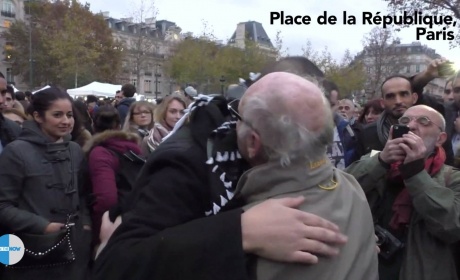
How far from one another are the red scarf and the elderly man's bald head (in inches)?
67.0

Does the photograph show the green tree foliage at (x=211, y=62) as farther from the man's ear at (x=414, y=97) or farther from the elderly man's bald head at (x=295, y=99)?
the elderly man's bald head at (x=295, y=99)

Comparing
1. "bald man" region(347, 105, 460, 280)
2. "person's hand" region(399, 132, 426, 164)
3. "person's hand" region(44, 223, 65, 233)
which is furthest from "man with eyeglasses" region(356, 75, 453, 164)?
"person's hand" region(44, 223, 65, 233)

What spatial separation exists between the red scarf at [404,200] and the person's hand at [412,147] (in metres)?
0.23

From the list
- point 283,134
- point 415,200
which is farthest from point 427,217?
point 283,134

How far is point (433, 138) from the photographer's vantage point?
3.04m

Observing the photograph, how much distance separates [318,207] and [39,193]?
2704 mm

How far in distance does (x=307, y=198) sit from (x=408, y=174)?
4.93ft

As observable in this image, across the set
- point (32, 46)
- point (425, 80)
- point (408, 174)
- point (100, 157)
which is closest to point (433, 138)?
point (408, 174)

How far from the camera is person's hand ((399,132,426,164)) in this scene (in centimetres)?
274

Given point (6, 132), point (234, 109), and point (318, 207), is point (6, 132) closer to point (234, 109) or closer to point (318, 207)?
point (234, 109)

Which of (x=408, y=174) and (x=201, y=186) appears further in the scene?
(x=408, y=174)

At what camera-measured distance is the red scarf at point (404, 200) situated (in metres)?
3.00

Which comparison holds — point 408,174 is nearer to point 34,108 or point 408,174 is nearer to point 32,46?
point 34,108

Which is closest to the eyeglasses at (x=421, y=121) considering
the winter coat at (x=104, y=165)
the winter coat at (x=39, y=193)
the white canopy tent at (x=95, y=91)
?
the winter coat at (x=104, y=165)
